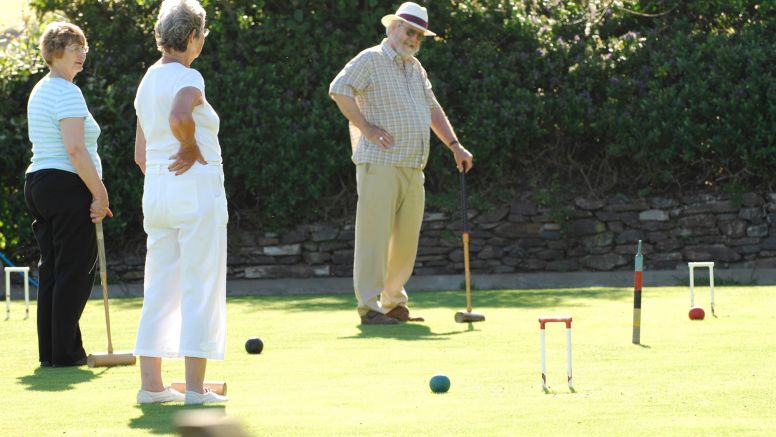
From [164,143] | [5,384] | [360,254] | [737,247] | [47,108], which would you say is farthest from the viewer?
[737,247]

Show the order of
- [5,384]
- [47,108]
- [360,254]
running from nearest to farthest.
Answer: [5,384]
[47,108]
[360,254]

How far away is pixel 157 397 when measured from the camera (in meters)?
5.37

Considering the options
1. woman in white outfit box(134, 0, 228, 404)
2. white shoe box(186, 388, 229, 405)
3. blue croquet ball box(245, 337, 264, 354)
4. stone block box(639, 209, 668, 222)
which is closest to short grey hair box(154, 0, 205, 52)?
woman in white outfit box(134, 0, 228, 404)

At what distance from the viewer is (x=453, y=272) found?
12688mm

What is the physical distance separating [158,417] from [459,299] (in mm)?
5655

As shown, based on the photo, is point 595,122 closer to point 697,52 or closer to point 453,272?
point 697,52

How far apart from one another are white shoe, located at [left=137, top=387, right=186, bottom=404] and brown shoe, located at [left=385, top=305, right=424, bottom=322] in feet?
11.1

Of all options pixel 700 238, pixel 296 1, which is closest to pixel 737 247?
pixel 700 238

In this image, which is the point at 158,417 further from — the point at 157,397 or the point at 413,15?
the point at 413,15

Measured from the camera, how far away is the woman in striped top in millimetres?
6562

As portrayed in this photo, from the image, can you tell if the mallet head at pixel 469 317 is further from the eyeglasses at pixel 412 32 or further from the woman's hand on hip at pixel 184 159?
the woman's hand on hip at pixel 184 159

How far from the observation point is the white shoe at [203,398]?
5.25 m

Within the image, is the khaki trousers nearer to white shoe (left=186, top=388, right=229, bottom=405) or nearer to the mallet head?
the mallet head

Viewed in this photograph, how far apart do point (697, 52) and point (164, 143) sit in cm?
836
